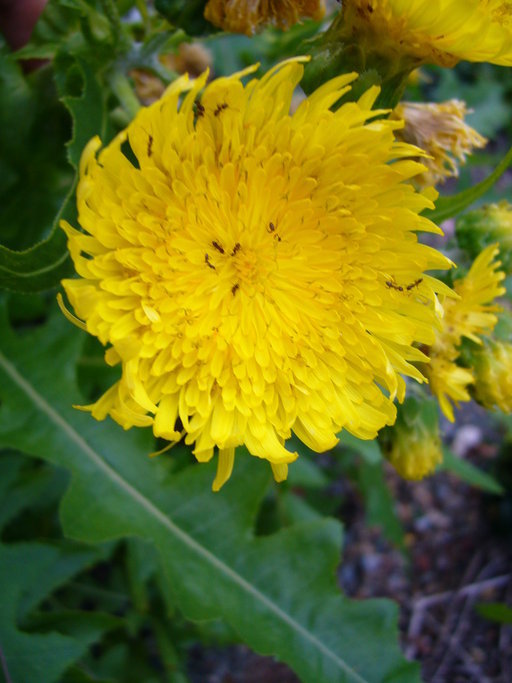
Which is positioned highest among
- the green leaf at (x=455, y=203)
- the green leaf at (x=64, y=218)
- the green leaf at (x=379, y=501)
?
the green leaf at (x=455, y=203)

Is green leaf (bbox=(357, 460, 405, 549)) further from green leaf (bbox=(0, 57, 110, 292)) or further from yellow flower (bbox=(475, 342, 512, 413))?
green leaf (bbox=(0, 57, 110, 292))

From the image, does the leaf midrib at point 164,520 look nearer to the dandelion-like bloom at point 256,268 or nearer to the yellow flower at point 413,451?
the dandelion-like bloom at point 256,268

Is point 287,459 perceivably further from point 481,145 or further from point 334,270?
point 481,145

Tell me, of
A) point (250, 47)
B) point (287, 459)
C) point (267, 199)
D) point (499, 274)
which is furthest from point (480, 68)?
point (287, 459)

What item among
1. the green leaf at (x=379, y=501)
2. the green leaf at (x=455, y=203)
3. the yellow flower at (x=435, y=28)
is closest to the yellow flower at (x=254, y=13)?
the yellow flower at (x=435, y=28)

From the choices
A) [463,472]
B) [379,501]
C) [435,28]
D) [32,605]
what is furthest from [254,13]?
[379,501]

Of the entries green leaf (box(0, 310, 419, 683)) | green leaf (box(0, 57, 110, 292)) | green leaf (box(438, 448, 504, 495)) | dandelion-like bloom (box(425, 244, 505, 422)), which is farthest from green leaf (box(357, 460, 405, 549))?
green leaf (box(0, 57, 110, 292))
